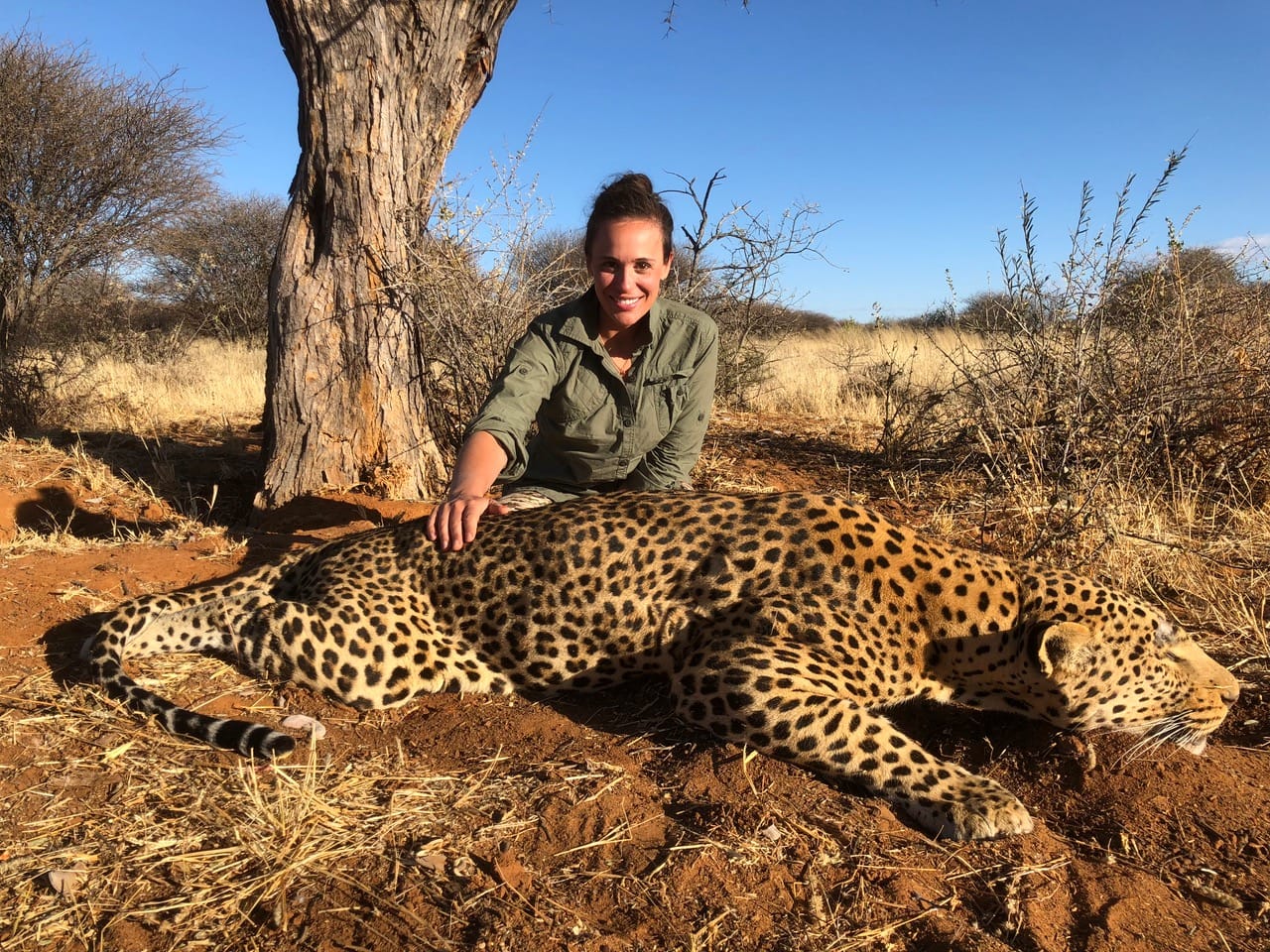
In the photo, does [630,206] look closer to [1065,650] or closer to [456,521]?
[456,521]

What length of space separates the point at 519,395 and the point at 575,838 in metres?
2.18

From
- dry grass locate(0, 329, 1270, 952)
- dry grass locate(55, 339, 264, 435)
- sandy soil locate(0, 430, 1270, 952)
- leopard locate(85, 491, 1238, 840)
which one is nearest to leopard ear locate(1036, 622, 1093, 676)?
leopard locate(85, 491, 1238, 840)

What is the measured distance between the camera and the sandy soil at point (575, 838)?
97.9 inches

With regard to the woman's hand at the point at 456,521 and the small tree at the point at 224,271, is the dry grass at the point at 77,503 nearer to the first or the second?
the woman's hand at the point at 456,521

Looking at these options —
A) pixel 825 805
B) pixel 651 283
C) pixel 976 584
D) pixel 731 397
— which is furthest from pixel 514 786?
pixel 731 397

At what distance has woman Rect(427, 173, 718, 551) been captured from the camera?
4.47 metres

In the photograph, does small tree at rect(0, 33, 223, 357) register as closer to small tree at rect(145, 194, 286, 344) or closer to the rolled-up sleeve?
small tree at rect(145, 194, 286, 344)

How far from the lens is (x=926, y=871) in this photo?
9.23 feet

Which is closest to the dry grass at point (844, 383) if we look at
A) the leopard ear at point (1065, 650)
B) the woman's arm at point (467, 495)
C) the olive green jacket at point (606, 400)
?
the olive green jacket at point (606, 400)

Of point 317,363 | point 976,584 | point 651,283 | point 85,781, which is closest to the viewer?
point 85,781

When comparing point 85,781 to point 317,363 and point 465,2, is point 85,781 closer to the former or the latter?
point 317,363

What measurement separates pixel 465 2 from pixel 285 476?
3658 mm

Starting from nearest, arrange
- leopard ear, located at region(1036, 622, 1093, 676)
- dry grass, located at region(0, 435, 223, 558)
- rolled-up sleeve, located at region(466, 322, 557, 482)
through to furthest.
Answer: leopard ear, located at region(1036, 622, 1093, 676), rolled-up sleeve, located at region(466, 322, 557, 482), dry grass, located at region(0, 435, 223, 558)

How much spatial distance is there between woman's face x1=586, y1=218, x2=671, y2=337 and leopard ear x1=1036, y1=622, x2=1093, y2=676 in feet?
8.26
